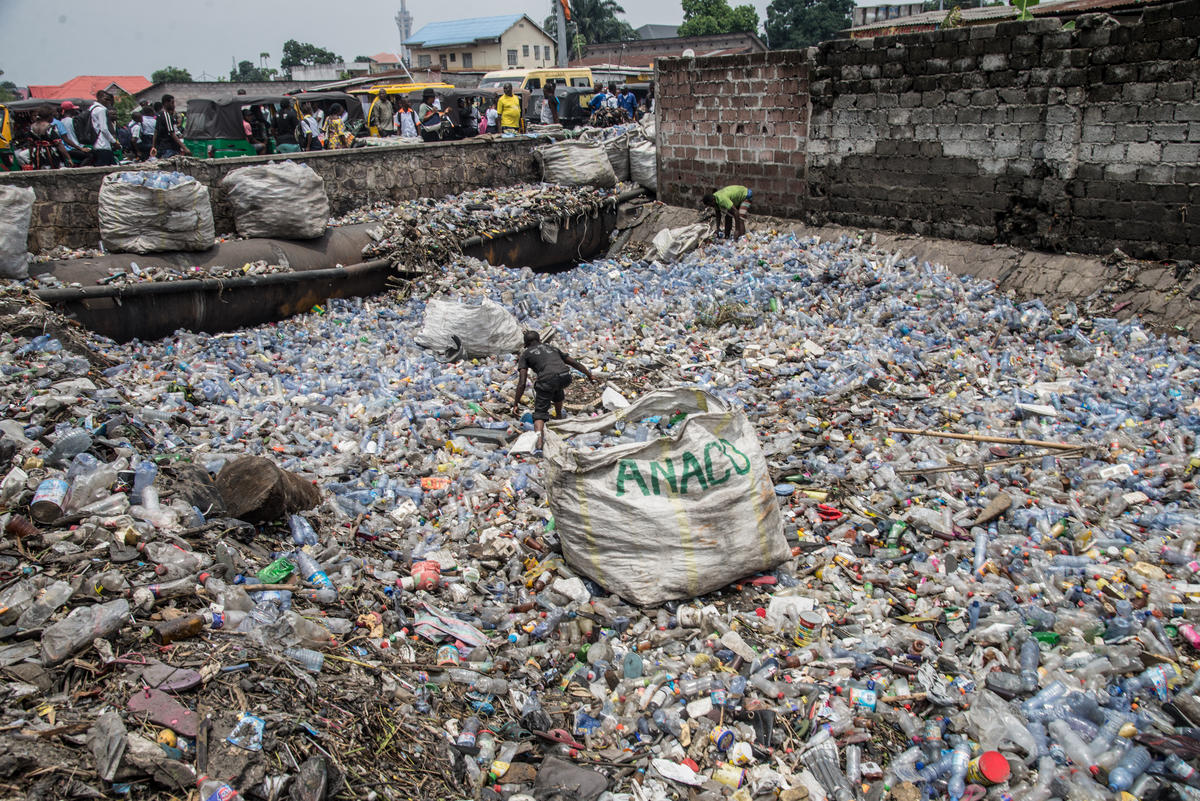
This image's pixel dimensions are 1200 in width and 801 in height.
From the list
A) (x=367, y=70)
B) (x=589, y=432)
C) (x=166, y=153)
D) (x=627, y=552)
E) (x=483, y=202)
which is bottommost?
(x=627, y=552)

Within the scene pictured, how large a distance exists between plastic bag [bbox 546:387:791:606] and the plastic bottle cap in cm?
126

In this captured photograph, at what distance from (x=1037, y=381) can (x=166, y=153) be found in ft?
40.6

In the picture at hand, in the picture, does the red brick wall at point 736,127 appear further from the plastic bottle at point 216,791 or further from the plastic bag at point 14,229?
the plastic bottle at point 216,791

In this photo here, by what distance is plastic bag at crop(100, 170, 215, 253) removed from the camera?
7.43 metres

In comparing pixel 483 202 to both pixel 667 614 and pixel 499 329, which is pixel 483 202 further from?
pixel 667 614

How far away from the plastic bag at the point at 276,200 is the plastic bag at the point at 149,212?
73 cm

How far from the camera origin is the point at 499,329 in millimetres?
7379

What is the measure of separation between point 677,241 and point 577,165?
2.85 metres

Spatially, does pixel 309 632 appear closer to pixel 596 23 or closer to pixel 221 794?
pixel 221 794

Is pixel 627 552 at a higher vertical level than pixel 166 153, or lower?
lower

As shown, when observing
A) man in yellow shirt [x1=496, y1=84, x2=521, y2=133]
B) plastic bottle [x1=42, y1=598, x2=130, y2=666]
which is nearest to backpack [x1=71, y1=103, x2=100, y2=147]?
man in yellow shirt [x1=496, y1=84, x2=521, y2=133]

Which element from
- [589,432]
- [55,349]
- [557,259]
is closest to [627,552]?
[589,432]

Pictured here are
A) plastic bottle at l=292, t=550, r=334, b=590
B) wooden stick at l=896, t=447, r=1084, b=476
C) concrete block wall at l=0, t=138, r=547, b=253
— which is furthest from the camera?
concrete block wall at l=0, t=138, r=547, b=253

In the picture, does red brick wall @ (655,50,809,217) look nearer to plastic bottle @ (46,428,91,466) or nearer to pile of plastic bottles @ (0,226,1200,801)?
pile of plastic bottles @ (0,226,1200,801)
